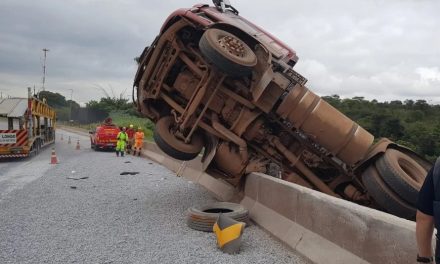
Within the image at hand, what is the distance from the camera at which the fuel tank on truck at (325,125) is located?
226 inches

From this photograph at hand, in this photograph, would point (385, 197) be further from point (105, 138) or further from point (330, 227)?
point (105, 138)

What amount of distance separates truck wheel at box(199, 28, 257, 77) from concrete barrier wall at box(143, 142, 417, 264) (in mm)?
1535

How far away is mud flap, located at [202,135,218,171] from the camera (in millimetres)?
6457

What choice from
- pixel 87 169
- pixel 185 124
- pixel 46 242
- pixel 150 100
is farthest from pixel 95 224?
pixel 87 169

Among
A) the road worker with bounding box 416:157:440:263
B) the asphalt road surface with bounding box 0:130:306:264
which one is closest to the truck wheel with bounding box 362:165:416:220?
the asphalt road surface with bounding box 0:130:306:264

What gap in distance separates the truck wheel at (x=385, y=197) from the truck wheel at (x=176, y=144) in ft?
8.52

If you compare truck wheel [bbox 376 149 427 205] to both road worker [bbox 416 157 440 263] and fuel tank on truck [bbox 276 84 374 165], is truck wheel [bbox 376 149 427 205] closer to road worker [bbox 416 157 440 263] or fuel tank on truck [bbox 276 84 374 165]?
fuel tank on truck [bbox 276 84 374 165]

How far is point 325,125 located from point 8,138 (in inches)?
509

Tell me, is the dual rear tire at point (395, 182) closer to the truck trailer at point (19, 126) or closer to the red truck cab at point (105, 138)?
the truck trailer at point (19, 126)

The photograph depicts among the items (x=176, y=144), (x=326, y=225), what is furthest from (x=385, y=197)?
(x=176, y=144)

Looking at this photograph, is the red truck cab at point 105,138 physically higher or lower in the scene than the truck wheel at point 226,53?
lower

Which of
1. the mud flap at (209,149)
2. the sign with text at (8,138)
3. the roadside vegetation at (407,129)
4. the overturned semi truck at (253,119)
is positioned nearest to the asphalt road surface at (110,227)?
the mud flap at (209,149)

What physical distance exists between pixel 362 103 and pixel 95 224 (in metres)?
18.8

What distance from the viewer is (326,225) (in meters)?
3.98
